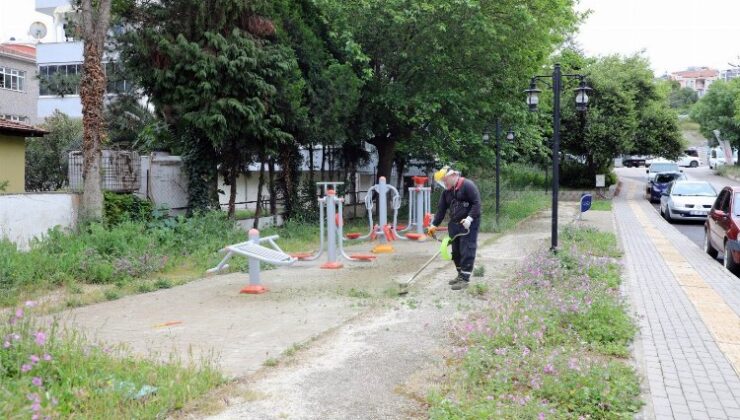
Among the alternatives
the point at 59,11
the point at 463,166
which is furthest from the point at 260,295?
the point at 59,11

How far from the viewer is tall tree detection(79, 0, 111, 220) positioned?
13.1m

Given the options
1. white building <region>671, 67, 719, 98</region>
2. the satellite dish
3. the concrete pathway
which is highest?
white building <region>671, 67, 719, 98</region>

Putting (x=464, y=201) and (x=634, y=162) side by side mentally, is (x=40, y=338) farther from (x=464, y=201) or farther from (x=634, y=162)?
(x=634, y=162)

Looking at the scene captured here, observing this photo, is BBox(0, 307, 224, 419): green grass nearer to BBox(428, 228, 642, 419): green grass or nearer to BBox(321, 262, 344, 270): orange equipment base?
BBox(428, 228, 642, 419): green grass

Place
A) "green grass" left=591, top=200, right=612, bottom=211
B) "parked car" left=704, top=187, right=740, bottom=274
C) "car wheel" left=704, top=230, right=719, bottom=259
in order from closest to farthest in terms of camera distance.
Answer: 1. "parked car" left=704, top=187, right=740, bottom=274
2. "car wheel" left=704, top=230, right=719, bottom=259
3. "green grass" left=591, top=200, right=612, bottom=211

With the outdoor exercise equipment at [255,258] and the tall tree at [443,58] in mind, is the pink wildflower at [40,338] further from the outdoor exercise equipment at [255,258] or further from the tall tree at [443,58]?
the tall tree at [443,58]

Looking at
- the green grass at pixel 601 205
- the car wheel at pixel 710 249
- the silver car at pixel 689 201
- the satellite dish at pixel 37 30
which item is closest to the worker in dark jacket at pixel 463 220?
the car wheel at pixel 710 249

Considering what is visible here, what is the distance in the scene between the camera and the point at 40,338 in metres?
4.97

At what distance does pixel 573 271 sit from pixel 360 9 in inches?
404

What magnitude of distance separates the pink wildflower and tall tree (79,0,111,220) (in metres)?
8.32

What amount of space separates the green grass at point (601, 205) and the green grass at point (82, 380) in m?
24.9

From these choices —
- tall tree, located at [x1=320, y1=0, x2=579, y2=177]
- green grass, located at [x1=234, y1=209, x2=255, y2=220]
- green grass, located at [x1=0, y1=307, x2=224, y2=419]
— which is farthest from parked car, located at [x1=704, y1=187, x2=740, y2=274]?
green grass, located at [x1=234, y1=209, x2=255, y2=220]

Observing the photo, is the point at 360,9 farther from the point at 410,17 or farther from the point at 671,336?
the point at 671,336

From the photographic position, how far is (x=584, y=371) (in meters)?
5.11
